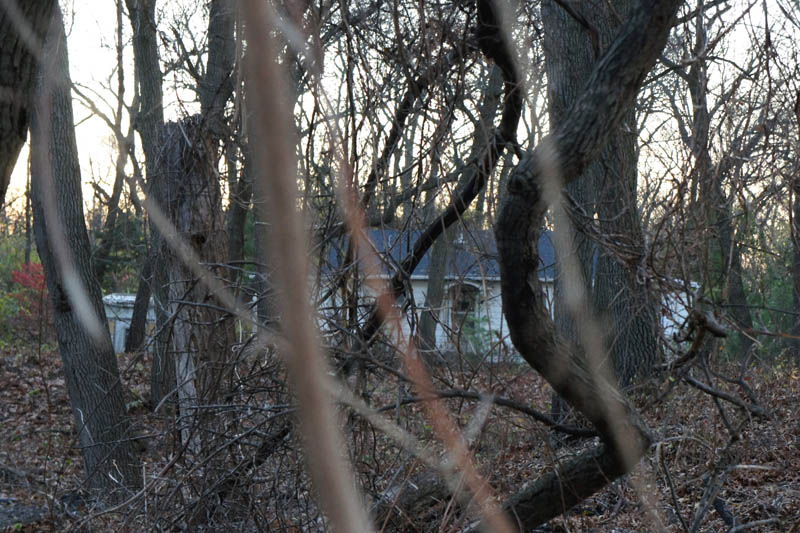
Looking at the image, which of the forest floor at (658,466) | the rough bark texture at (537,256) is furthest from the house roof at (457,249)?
the forest floor at (658,466)

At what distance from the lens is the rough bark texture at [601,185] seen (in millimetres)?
5422

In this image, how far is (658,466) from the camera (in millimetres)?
5207

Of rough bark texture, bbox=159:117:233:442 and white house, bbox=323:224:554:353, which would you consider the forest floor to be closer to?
white house, bbox=323:224:554:353

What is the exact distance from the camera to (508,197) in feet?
11.5

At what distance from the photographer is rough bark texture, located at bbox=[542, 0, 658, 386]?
17.8ft

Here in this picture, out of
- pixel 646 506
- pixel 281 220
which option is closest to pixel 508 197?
pixel 646 506

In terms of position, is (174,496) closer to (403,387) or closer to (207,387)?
(207,387)

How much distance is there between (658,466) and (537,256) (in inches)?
93.8

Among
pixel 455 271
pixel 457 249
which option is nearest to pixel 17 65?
pixel 455 271

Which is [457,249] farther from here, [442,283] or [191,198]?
[191,198]

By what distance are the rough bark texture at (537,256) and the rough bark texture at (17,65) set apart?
200 cm

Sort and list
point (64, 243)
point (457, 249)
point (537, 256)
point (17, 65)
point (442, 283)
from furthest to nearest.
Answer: point (64, 243) → point (442, 283) → point (457, 249) → point (537, 256) → point (17, 65)

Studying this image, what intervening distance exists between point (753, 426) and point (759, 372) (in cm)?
288

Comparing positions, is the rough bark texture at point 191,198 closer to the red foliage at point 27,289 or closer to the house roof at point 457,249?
the house roof at point 457,249
